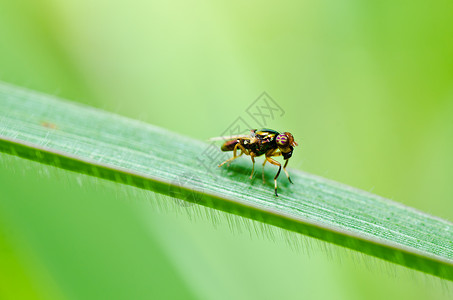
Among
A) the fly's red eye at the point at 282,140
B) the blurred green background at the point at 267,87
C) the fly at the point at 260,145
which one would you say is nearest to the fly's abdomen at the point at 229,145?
the fly at the point at 260,145

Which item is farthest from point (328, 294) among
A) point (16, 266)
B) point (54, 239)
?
point (16, 266)

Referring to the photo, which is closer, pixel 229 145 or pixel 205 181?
pixel 205 181

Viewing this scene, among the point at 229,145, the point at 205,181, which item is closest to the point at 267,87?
the point at 229,145

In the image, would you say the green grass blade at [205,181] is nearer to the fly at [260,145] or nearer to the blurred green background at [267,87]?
the fly at [260,145]

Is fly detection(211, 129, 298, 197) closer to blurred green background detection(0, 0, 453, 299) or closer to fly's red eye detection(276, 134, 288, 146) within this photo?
fly's red eye detection(276, 134, 288, 146)

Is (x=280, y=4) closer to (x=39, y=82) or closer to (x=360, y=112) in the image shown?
(x=360, y=112)

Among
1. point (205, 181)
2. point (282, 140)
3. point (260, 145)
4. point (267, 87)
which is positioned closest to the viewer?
point (205, 181)

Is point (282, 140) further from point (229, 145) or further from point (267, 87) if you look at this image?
point (267, 87)
